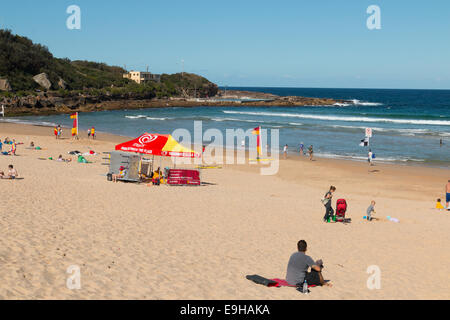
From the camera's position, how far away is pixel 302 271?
23.9ft

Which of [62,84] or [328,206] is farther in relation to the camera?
[62,84]

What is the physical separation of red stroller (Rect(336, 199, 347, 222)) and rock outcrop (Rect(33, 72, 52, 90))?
7819 cm

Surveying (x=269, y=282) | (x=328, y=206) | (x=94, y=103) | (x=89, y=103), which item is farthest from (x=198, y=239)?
(x=94, y=103)

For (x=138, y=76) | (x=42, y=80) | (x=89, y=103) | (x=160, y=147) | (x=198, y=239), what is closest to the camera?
(x=198, y=239)

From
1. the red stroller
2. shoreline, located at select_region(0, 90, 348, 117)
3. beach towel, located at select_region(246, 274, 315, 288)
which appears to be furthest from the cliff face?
beach towel, located at select_region(246, 274, 315, 288)

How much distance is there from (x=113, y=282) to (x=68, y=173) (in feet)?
41.8

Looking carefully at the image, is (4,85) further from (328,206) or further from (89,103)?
(328,206)

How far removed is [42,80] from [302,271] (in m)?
84.0

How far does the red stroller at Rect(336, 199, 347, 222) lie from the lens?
1275 centimetres

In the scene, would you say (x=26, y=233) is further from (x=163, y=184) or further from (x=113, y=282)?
(x=163, y=184)

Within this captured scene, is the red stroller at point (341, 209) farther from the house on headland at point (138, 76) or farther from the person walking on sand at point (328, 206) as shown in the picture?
the house on headland at point (138, 76)

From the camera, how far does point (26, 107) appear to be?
6719 cm

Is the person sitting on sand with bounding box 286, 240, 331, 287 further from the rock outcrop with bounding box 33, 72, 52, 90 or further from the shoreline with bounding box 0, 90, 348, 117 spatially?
the rock outcrop with bounding box 33, 72, 52, 90

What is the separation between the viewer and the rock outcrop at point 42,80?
81.6m
